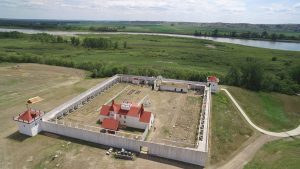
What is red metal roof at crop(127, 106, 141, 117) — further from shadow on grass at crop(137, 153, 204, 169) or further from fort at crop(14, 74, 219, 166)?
shadow on grass at crop(137, 153, 204, 169)

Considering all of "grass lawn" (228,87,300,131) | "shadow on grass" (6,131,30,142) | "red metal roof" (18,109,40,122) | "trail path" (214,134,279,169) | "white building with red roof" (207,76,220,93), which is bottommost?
"trail path" (214,134,279,169)

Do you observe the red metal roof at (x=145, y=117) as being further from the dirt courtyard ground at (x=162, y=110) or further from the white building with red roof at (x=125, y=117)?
the dirt courtyard ground at (x=162, y=110)

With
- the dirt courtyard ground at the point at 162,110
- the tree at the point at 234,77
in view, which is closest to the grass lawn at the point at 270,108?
the tree at the point at 234,77

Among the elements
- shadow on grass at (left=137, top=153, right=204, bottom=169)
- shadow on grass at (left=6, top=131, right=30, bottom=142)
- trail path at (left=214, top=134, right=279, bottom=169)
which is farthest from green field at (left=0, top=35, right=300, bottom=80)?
shadow on grass at (left=137, top=153, right=204, bottom=169)

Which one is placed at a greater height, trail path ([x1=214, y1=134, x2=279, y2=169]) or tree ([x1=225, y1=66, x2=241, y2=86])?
tree ([x1=225, y1=66, x2=241, y2=86])

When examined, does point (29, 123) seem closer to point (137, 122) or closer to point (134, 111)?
point (134, 111)

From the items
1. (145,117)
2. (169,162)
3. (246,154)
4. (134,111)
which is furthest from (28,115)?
(246,154)

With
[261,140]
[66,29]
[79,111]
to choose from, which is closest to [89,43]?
[79,111]
